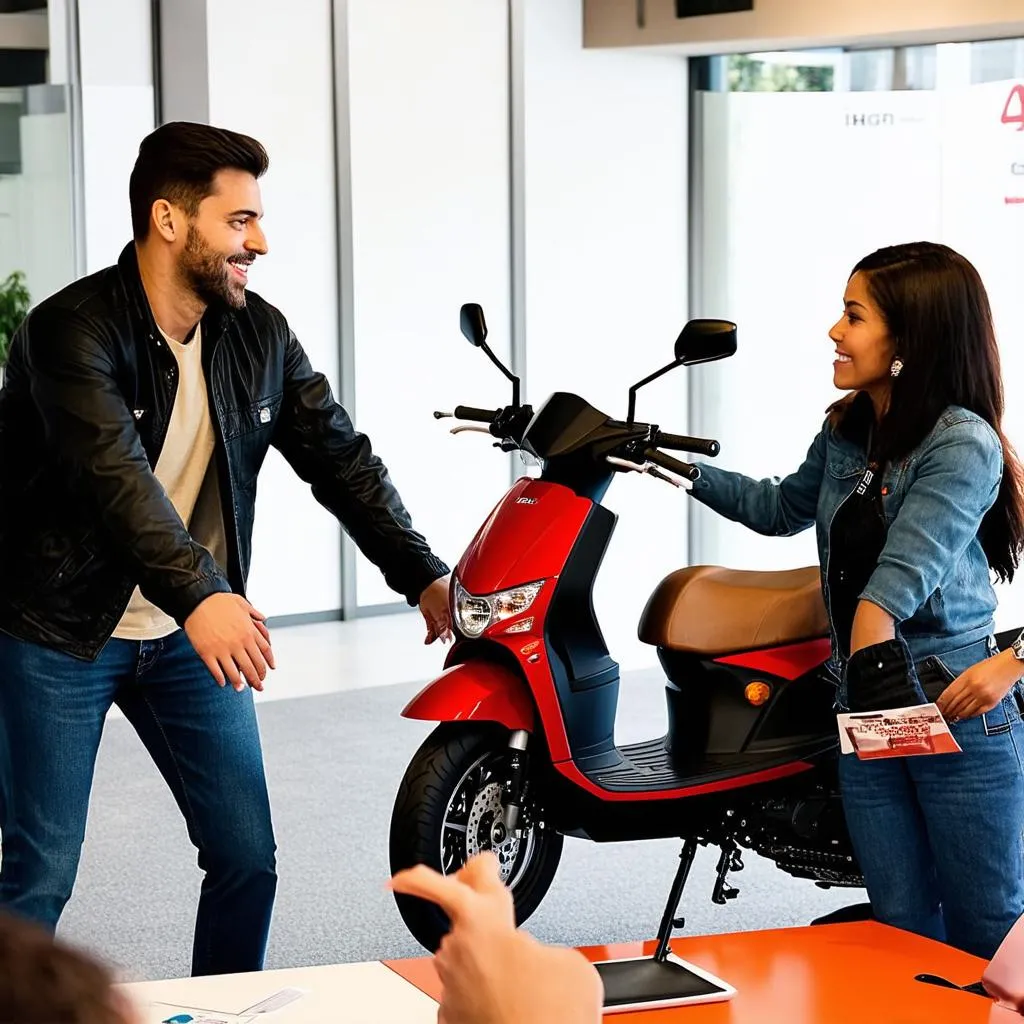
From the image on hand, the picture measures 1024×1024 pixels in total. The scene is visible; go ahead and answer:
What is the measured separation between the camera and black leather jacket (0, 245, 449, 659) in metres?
2.14

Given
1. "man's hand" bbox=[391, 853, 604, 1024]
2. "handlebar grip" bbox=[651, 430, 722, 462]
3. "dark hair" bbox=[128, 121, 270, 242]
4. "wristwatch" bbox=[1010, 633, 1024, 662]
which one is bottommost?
"wristwatch" bbox=[1010, 633, 1024, 662]

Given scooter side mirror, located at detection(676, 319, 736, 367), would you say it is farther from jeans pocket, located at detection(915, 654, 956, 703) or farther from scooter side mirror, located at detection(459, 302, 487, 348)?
jeans pocket, located at detection(915, 654, 956, 703)

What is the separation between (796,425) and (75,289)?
5.31 meters

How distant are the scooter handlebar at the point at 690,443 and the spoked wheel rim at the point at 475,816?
2.00ft

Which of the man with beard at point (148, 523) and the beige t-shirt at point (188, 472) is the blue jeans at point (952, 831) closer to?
the man with beard at point (148, 523)

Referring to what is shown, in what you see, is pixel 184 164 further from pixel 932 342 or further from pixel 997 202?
pixel 997 202

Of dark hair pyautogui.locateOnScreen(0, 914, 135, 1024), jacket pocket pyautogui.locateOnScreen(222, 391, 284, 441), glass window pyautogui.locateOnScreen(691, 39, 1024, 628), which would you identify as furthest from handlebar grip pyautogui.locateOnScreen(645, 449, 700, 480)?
glass window pyautogui.locateOnScreen(691, 39, 1024, 628)

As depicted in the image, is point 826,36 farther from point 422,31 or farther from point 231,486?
point 231,486

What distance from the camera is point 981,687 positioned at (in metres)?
2.31

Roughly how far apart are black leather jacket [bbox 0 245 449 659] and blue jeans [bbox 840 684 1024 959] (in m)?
0.99

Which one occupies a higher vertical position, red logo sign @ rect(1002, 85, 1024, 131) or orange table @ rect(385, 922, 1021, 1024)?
red logo sign @ rect(1002, 85, 1024, 131)

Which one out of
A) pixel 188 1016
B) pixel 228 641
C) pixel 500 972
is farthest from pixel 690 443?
pixel 500 972

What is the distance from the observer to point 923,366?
241cm

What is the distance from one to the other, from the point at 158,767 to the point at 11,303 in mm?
4056
